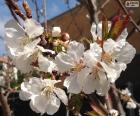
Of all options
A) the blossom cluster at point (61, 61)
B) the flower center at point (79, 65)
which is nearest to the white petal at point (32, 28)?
the blossom cluster at point (61, 61)

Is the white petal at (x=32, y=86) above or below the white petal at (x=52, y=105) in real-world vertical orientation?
above

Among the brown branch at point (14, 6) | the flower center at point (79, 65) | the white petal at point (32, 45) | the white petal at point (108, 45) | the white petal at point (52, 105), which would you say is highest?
the brown branch at point (14, 6)

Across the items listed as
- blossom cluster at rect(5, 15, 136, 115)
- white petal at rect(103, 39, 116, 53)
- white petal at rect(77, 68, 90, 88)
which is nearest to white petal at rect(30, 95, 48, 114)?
blossom cluster at rect(5, 15, 136, 115)

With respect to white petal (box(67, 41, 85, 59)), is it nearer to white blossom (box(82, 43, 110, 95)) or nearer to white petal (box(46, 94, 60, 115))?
white blossom (box(82, 43, 110, 95))

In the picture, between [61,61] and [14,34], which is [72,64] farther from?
[14,34]

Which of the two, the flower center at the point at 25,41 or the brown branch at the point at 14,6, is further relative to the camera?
the flower center at the point at 25,41

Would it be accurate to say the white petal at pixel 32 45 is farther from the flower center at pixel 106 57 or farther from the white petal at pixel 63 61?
the flower center at pixel 106 57

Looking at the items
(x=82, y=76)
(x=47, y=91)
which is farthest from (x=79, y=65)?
(x=47, y=91)
